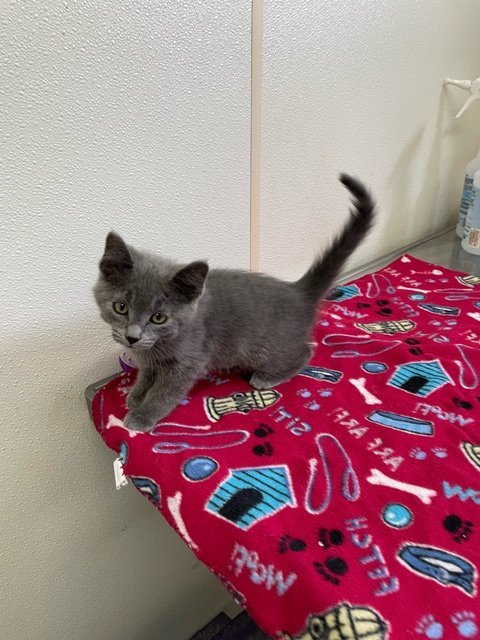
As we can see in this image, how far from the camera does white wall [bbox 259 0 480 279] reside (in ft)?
2.81

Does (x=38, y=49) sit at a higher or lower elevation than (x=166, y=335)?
higher

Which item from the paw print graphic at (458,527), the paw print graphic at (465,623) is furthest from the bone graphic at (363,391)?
the paw print graphic at (465,623)

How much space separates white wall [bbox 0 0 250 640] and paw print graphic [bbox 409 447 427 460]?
0.47 metres

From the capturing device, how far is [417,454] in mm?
601

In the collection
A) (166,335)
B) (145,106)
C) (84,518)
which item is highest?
(145,106)

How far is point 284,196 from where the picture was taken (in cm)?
94

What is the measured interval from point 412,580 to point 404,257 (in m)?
0.87

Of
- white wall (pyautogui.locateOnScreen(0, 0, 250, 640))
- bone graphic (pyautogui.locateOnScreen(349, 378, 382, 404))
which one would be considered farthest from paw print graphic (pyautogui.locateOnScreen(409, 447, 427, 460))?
white wall (pyautogui.locateOnScreen(0, 0, 250, 640))

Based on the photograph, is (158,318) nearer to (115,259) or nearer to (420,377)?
(115,259)

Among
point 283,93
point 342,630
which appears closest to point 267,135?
point 283,93

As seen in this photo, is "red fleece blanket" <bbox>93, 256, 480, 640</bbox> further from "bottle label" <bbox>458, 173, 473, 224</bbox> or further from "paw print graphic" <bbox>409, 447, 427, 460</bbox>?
"bottle label" <bbox>458, 173, 473, 224</bbox>

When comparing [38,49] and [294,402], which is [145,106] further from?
[294,402]

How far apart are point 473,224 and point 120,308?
98 cm

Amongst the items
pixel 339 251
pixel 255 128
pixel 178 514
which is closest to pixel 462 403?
pixel 339 251
